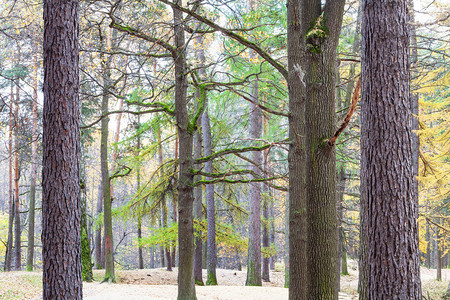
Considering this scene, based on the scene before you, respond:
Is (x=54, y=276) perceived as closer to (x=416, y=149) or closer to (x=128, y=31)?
(x=128, y=31)

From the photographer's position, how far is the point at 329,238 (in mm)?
3779

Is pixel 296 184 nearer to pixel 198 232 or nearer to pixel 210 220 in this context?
pixel 210 220

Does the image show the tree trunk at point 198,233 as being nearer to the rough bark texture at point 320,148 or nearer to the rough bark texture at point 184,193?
the rough bark texture at point 184,193

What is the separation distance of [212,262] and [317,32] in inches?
414

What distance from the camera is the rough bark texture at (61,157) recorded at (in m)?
3.93

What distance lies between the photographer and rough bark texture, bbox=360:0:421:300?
2.88m

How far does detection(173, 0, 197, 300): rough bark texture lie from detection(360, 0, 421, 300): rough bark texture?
463cm

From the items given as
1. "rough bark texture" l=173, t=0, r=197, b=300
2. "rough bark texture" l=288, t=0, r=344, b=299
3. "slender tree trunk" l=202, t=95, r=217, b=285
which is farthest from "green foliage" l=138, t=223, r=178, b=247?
"rough bark texture" l=288, t=0, r=344, b=299

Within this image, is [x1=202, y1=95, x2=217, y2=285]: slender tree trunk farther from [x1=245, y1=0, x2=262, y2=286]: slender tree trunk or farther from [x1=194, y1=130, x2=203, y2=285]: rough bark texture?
[x1=245, y1=0, x2=262, y2=286]: slender tree trunk

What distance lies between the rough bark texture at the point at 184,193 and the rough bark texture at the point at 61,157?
308 cm

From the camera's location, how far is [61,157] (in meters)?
4.06

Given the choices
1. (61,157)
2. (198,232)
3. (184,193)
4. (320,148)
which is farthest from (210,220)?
(320,148)

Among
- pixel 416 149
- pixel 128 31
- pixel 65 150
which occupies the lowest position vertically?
pixel 65 150

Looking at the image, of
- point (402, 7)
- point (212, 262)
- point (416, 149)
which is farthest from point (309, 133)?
point (212, 262)
